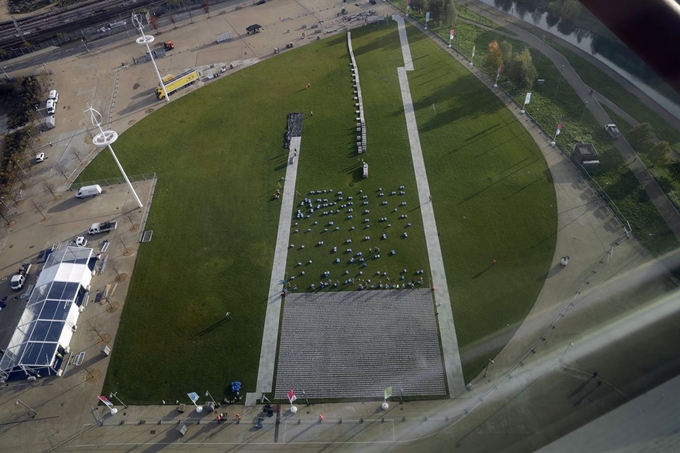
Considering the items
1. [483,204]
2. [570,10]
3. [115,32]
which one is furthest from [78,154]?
[570,10]

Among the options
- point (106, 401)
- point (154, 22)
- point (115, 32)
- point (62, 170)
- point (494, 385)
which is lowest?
point (494, 385)

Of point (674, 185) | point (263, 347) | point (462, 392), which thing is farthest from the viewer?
point (674, 185)

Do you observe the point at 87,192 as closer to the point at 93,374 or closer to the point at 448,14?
the point at 93,374

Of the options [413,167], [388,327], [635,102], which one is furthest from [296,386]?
[635,102]

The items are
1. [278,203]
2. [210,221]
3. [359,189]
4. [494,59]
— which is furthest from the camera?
[494,59]

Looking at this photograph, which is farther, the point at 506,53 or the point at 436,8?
the point at 436,8

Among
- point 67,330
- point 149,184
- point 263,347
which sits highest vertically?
point 149,184

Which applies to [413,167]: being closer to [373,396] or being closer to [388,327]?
[388,327]

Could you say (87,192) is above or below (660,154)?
above
